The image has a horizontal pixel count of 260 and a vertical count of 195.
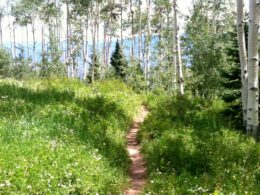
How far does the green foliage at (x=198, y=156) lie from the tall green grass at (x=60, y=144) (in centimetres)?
92

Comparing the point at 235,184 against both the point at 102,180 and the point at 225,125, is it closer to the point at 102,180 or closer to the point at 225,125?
the point at 102,180

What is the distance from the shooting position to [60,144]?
8.55 metres

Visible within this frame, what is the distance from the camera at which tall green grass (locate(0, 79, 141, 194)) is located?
21.9 ft

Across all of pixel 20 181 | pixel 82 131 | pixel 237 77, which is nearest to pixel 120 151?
pixel 82 131

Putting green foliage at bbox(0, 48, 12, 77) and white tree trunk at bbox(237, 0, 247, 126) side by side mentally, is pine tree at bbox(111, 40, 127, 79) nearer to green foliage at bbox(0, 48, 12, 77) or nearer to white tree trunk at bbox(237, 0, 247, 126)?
green foliage at bbox(0, 48, 12, 77)

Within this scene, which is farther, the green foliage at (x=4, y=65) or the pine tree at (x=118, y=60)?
the green foliage at (x=4, y=65)

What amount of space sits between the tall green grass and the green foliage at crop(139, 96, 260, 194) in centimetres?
92

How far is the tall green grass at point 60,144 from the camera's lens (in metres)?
6.68

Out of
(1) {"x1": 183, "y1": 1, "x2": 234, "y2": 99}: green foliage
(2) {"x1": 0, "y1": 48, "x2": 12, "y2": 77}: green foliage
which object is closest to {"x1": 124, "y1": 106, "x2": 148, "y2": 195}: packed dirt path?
(1) {"x1": 183, "y1": 1, "x2": 234, "y2": 99}: green foliage

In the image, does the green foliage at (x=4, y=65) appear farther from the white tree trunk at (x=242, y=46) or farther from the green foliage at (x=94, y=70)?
the white tree trunk at (x=242, y=46)

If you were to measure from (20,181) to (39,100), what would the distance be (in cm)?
689

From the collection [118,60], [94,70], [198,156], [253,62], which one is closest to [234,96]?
[253,62]

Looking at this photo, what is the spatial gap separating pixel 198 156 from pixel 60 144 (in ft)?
11.4

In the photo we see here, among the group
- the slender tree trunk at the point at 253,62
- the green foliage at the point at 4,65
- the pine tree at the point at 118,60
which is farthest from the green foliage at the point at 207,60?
the green foliage at the point at 4,65
